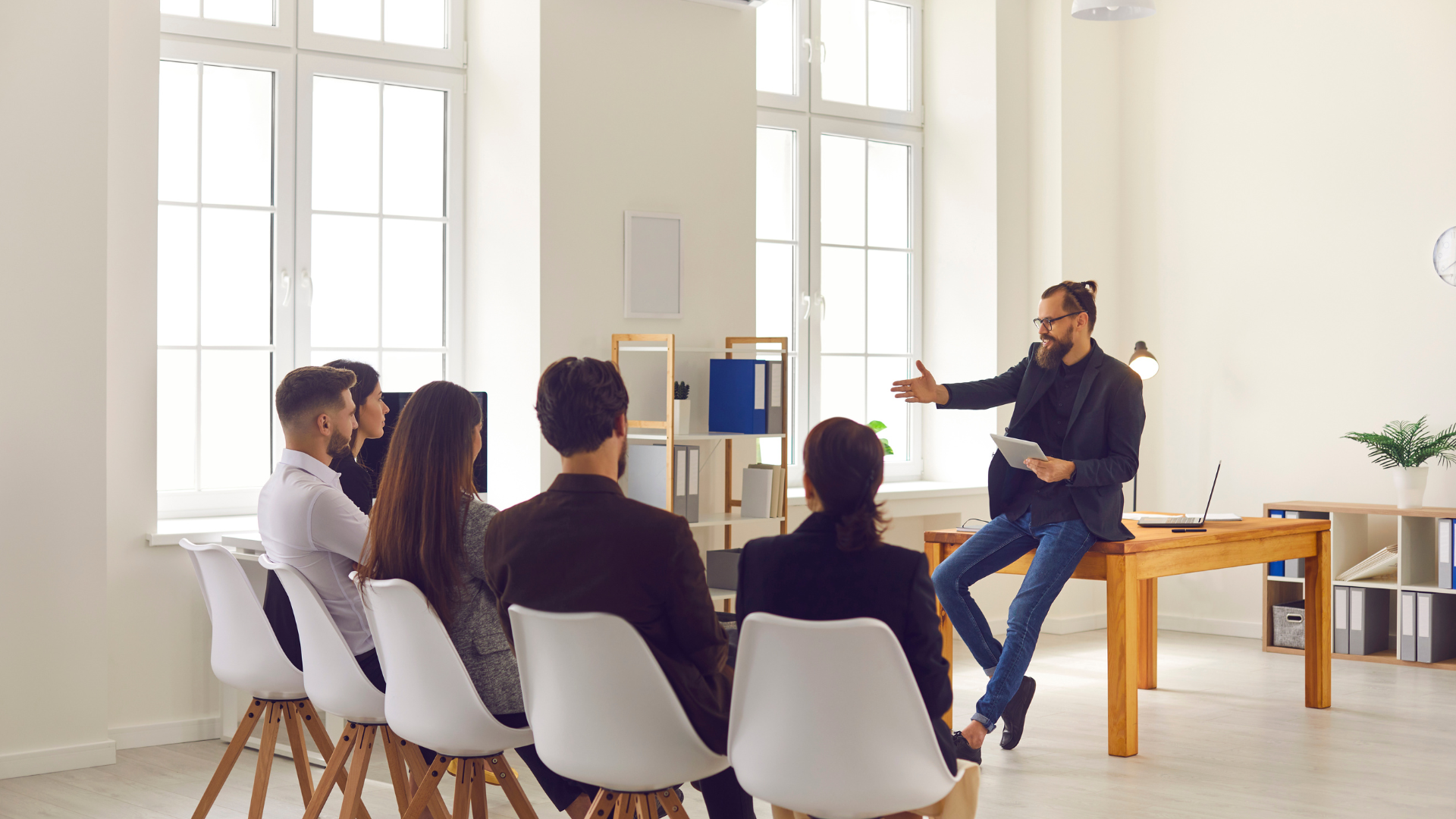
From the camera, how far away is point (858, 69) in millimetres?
6758

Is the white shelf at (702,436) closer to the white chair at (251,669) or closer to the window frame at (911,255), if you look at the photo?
the window frame at (911,255)

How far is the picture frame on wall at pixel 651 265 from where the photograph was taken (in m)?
5.30

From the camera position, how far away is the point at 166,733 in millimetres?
4504

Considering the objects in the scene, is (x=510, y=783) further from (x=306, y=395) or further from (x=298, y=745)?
(x=306, y=395)

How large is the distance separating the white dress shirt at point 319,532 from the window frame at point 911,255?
359cm

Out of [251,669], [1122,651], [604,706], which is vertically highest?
[604,706]

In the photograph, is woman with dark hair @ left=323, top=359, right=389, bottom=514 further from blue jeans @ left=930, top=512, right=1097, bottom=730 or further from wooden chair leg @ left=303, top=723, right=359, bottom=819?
blue jeans @ left=930, top=512, right=1097, bottom=730

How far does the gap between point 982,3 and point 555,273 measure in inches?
116

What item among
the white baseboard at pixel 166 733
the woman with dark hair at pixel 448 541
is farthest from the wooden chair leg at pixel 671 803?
the white baseboard at pixel 166 733

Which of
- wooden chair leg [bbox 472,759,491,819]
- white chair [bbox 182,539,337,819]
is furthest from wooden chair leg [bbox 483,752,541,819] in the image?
white chair [bbox 182,539,337,819]

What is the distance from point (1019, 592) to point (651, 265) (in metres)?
2.10

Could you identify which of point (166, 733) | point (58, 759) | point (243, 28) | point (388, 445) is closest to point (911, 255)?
point (243, 28)

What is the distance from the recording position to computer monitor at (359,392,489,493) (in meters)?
4.33

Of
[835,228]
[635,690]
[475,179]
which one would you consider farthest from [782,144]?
[635,690]
